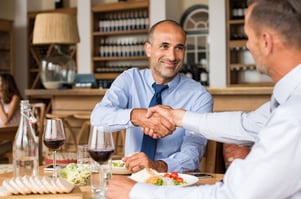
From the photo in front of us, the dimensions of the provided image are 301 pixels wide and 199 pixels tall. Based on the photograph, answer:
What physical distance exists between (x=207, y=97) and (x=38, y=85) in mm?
6822

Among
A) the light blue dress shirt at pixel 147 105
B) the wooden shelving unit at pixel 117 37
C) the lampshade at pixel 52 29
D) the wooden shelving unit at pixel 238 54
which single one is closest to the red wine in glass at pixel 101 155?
the light blue dress shirt at pixel 147 105

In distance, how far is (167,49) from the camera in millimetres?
2379

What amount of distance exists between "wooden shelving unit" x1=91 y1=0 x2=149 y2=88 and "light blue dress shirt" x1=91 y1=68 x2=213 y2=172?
5322mm

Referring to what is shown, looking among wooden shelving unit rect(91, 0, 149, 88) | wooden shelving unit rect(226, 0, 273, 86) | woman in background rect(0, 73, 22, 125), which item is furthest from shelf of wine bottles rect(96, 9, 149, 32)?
woman in background rect(0, 73, 22, 125)

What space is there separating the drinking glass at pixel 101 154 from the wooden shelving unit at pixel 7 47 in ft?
24.1

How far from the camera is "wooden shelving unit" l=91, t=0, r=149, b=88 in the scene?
7766mm

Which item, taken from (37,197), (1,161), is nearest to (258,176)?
(37,197)

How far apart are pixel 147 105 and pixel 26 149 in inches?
35.0

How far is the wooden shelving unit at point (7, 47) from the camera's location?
8.42m

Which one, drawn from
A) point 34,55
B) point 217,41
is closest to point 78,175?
point 217,41

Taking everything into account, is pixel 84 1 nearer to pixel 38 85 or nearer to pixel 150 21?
pixel 150 21

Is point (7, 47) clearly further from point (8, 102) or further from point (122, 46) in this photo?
point (8, 102)

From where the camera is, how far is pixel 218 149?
99.7 inches

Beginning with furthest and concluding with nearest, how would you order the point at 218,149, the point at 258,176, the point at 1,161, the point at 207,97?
the point at 1,161 → the point at 218,149 → the point at 207,97 → the point at 258,176
